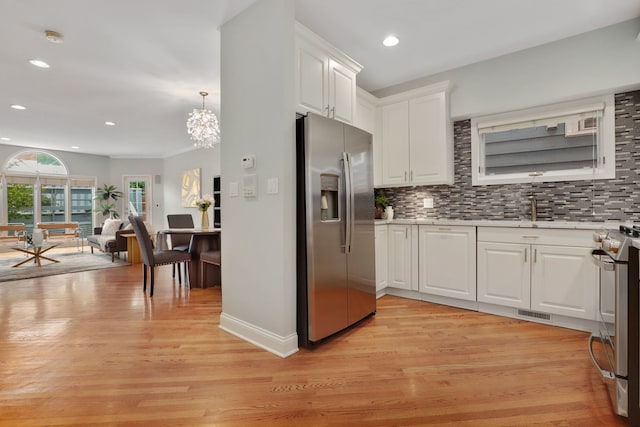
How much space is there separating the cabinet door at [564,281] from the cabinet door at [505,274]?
0.20 feet

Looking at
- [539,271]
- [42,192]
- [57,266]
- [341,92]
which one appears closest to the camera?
[539,271]

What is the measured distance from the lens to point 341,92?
2.80 m

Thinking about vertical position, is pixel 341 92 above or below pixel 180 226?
above

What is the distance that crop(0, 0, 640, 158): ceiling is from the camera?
7.95ft

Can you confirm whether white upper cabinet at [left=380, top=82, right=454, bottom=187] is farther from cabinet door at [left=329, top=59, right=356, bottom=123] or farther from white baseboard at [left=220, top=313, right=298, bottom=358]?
white baseboard at [left=220, top=313, right=298, bottom=358]

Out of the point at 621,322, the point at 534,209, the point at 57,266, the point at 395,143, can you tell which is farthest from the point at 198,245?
the point at 621,322

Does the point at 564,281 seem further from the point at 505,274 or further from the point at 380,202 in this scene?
the point at 380,202

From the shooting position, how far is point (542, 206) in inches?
121

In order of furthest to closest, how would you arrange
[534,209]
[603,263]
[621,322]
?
[534,209] < [603,263] < [621,322]

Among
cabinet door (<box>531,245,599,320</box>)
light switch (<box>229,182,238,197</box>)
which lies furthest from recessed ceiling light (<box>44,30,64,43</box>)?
cabinet door (<box>531,245,599,320</box>)

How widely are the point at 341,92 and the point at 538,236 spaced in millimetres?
2175

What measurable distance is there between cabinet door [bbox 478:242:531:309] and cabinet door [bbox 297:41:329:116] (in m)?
2.04

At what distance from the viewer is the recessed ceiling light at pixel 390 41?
286 cm

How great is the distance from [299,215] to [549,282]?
2.25 meters
